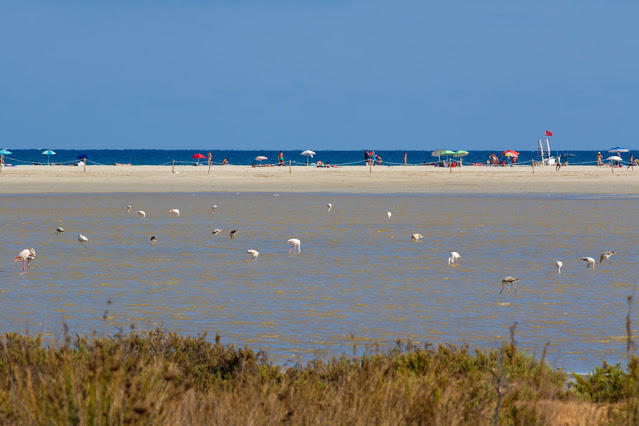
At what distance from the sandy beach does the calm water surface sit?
760 inches

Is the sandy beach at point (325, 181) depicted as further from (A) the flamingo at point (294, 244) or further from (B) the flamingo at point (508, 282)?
(B) the flamingo at point (508, 282)

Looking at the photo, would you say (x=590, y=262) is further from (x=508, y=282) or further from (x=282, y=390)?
(x=282, y=390)

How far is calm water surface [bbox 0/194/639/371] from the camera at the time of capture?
10.0m

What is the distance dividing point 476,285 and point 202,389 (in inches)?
311

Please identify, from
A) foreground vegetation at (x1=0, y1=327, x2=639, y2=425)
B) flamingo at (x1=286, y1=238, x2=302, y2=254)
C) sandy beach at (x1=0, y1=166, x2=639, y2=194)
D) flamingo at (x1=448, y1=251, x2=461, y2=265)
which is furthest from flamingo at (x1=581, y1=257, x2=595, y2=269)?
sandy beach at (x1=0, y1=166, x2=639, y2=194)

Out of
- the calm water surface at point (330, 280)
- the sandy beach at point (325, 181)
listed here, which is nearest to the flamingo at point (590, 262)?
the calm water surface at point (330, 280)

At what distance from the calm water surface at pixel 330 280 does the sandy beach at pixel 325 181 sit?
760 inches

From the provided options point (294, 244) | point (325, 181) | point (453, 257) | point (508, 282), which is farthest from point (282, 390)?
point (325, 181)

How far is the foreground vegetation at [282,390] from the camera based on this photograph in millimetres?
4668

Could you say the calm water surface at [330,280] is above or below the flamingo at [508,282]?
below

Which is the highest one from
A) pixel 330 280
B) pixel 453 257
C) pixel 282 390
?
→ pixel 282 390

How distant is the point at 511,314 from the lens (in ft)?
36.6

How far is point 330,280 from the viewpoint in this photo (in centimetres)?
1420

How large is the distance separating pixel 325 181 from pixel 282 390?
5070cm
